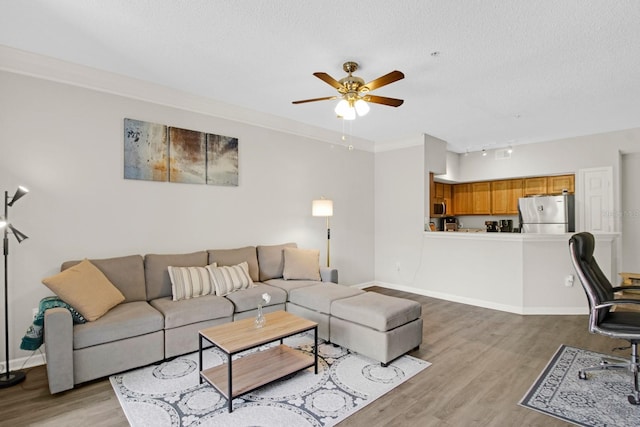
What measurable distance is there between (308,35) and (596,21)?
2.11 metres

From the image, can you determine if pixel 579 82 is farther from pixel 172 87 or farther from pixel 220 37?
pixel 172 87

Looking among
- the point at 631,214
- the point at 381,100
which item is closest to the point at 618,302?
the point at 381,100

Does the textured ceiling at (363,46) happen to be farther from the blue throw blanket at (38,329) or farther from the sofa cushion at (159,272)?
the blue throw blanket at (38,329)

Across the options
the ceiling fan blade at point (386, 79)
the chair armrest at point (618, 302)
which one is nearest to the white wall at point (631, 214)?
the chair armrest at point (618, 302)

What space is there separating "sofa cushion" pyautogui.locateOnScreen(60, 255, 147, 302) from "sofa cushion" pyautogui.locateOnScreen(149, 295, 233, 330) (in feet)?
0.59

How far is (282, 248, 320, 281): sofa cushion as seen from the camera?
4340 mm

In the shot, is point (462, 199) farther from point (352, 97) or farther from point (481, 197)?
point (352, 97)

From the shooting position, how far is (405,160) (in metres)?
5.91

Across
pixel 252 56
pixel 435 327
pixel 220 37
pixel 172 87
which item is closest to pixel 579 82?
pixel 435 327

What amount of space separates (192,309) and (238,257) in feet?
3.43

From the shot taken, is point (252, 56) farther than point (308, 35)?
Yes

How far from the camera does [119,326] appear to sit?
2.73 metres

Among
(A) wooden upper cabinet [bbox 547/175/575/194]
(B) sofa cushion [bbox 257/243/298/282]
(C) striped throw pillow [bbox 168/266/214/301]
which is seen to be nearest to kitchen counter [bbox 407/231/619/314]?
(A) wooden upper cabinet [bbox 547/175/575/194]

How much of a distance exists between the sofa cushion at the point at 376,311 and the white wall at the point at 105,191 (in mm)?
1811
